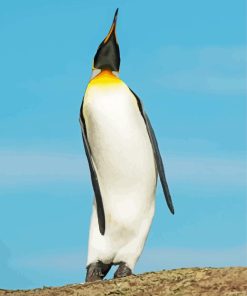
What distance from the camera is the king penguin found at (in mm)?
8117

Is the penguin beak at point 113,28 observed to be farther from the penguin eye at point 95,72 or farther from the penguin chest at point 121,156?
the penguin chest at point 121,156

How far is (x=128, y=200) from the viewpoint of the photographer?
8.12 m

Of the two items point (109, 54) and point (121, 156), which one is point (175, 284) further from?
point (109, 54)

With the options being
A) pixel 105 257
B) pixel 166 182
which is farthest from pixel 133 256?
pixel 166 182

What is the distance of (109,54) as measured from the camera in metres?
8.68

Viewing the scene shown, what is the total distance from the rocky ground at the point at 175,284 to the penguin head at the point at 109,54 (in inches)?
92.3

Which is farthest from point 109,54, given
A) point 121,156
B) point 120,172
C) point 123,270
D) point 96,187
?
point 123,270

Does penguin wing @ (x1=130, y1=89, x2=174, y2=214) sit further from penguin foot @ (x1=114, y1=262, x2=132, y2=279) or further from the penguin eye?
penguin foot @ (x1=114, y1=262, x2=132, y2=279)

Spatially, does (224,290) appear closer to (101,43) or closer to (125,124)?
(125,124)

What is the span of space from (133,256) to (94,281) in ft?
1.56

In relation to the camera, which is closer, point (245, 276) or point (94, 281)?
point (245, 276)

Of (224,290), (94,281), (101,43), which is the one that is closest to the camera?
(224,290)

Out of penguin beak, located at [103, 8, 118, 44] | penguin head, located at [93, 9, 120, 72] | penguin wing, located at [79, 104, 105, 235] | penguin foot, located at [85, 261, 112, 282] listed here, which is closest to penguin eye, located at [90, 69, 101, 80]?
penguin head, located at [93, 9, 120, 72]

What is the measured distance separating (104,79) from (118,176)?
3.61ft
